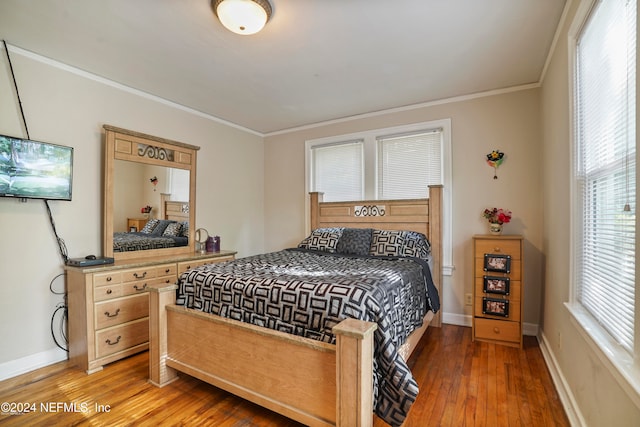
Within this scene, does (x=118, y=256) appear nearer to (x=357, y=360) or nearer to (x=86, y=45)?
(x=86, y=45)

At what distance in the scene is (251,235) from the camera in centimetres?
456

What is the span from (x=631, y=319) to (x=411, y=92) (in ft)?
8.89

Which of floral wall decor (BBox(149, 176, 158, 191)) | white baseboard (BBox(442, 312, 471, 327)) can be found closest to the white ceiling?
A: floral wall decor (BBox(149, 176, 158, 191))

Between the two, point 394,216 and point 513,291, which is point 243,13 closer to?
point 394,216

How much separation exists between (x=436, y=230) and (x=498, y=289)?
33.3 inches

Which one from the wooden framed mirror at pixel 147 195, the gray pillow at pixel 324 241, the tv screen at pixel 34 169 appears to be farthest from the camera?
the gray pillow at pixel 324 241

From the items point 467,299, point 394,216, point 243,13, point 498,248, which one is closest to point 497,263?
point 498,248

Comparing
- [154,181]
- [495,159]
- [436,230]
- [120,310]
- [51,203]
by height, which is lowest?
[120,310]

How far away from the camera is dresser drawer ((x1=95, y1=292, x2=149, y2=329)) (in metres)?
2.41

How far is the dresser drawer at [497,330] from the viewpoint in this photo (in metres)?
2.72

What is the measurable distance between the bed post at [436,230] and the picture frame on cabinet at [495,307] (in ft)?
1.83

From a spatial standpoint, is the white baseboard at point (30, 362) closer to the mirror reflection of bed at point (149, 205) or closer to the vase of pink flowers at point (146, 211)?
the mirror reflection of bed at point (149, 205)

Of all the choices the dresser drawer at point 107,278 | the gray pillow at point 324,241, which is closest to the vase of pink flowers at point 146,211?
the dresser drawer at point 107,278

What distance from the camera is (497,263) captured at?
275 centimetres
